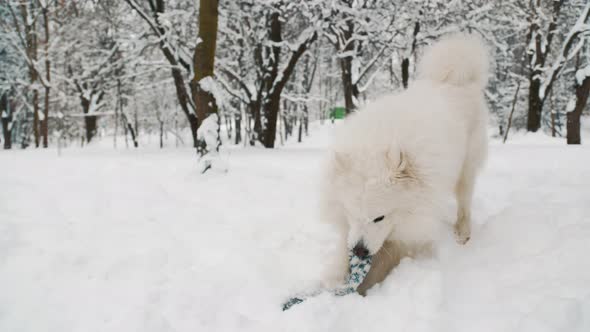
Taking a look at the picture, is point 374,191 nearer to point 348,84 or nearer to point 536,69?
point 348,84

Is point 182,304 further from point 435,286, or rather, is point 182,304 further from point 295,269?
point 435,286

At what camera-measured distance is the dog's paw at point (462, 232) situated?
10.1 ft

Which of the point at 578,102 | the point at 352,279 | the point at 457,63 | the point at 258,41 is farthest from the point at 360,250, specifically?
the point at 578,102

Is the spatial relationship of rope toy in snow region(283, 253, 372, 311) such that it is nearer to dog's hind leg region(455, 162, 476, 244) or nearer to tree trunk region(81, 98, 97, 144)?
dog's hind leg region(455, 162, 476, 244)

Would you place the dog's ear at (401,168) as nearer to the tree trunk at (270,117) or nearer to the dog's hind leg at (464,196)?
the dog's hind leg at (464,196)

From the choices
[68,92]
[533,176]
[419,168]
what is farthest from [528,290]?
[68,92]

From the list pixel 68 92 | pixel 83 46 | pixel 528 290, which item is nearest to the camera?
pixel 528 290

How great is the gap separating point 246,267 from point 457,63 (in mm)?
2622

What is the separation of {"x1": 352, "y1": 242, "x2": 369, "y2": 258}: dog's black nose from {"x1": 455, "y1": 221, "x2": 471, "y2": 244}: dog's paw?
125 centimetres

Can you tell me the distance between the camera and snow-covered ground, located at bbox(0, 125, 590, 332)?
1939 mm

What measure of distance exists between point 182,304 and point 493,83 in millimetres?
27193

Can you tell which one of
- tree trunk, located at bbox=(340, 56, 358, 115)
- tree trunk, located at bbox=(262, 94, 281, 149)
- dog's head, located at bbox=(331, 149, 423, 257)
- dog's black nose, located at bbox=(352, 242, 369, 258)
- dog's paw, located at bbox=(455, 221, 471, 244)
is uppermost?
tree trunk, located at bbox=(340, 56, 358, 115)

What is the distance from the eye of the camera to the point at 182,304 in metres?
2.14

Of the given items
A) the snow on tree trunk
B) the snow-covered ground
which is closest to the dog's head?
the snow-covered ground
